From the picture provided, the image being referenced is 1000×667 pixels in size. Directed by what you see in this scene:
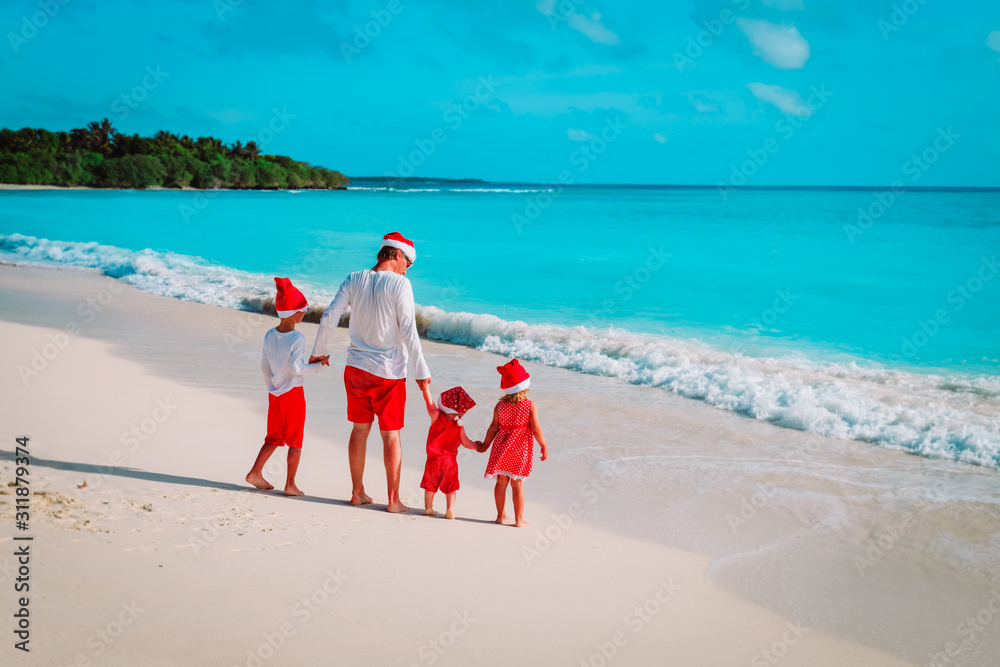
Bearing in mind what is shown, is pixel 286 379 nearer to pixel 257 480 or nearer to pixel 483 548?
pixel 257 480

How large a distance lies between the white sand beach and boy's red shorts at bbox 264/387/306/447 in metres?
0.42

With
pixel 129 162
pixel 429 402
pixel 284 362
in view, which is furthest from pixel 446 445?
pixel 129 162

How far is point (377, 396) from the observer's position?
4586 mm

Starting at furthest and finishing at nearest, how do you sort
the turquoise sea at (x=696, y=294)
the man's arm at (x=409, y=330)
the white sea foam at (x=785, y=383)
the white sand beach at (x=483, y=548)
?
the turquoise sea at (x=696, y=294)
the white sea foam at (x=785, y=383)
the man's arm at (x=409, y=330)
the white sand beach at (x=483, y=548)

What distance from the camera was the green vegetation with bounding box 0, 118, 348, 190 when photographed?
81250 mm

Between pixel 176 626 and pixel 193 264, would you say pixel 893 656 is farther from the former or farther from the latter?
pixel 193 264

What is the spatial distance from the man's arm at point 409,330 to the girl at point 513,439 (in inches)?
21.1

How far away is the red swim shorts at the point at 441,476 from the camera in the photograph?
4.62 metres

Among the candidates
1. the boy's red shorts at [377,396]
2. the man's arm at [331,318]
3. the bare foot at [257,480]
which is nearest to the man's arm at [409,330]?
the boy's red shorts at [377,396]

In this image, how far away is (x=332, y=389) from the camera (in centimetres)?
819

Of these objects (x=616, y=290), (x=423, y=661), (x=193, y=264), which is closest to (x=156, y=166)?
(x=193, y=264)

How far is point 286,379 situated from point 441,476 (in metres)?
1.23

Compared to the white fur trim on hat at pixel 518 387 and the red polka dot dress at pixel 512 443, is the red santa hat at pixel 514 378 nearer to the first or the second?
the white fur trim on hat at pixel 518 387

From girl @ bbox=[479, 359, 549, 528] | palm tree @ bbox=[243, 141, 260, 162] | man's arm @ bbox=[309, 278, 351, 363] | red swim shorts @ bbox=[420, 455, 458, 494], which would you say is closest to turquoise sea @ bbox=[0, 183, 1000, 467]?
girl @ bbox=[479, 359, 549, 528]
